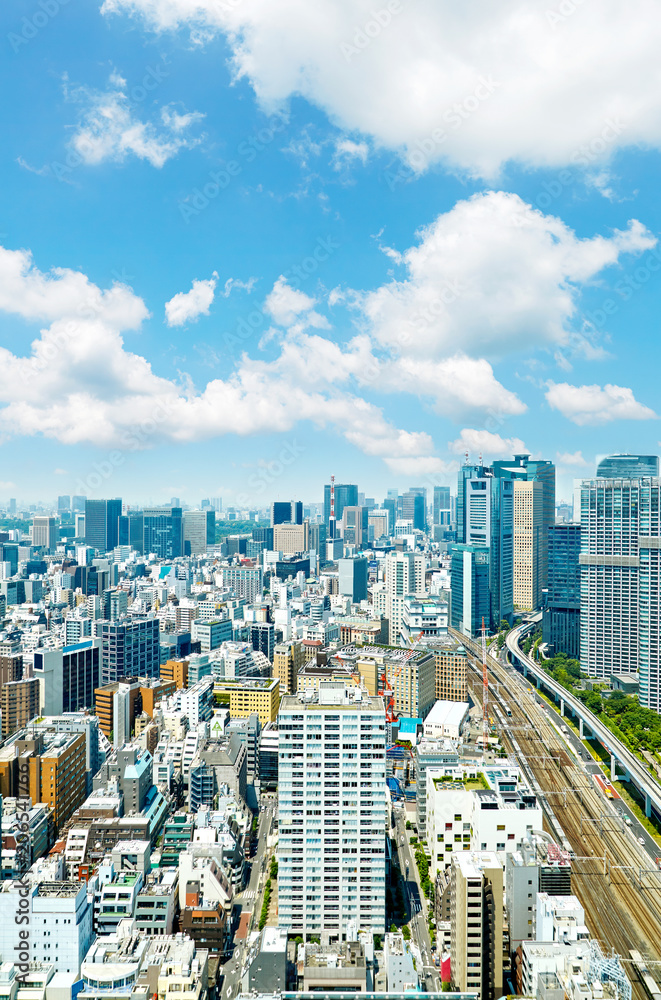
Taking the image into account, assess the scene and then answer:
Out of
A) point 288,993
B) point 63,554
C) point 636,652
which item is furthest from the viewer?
point 63,554

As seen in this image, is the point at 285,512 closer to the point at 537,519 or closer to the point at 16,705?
the point at 537,519

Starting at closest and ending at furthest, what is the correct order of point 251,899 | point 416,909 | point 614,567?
point 416,909, point 251,899, point 614,567

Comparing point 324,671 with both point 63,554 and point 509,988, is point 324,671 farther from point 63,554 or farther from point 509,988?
point 63,554

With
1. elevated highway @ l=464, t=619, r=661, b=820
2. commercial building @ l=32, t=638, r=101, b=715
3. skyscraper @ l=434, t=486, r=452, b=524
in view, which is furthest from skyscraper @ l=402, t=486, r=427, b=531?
commercial building @ l=32, t=638, r=101, b=715

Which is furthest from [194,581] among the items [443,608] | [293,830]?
[293,830]

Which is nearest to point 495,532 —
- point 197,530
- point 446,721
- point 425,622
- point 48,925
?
point 425,622
